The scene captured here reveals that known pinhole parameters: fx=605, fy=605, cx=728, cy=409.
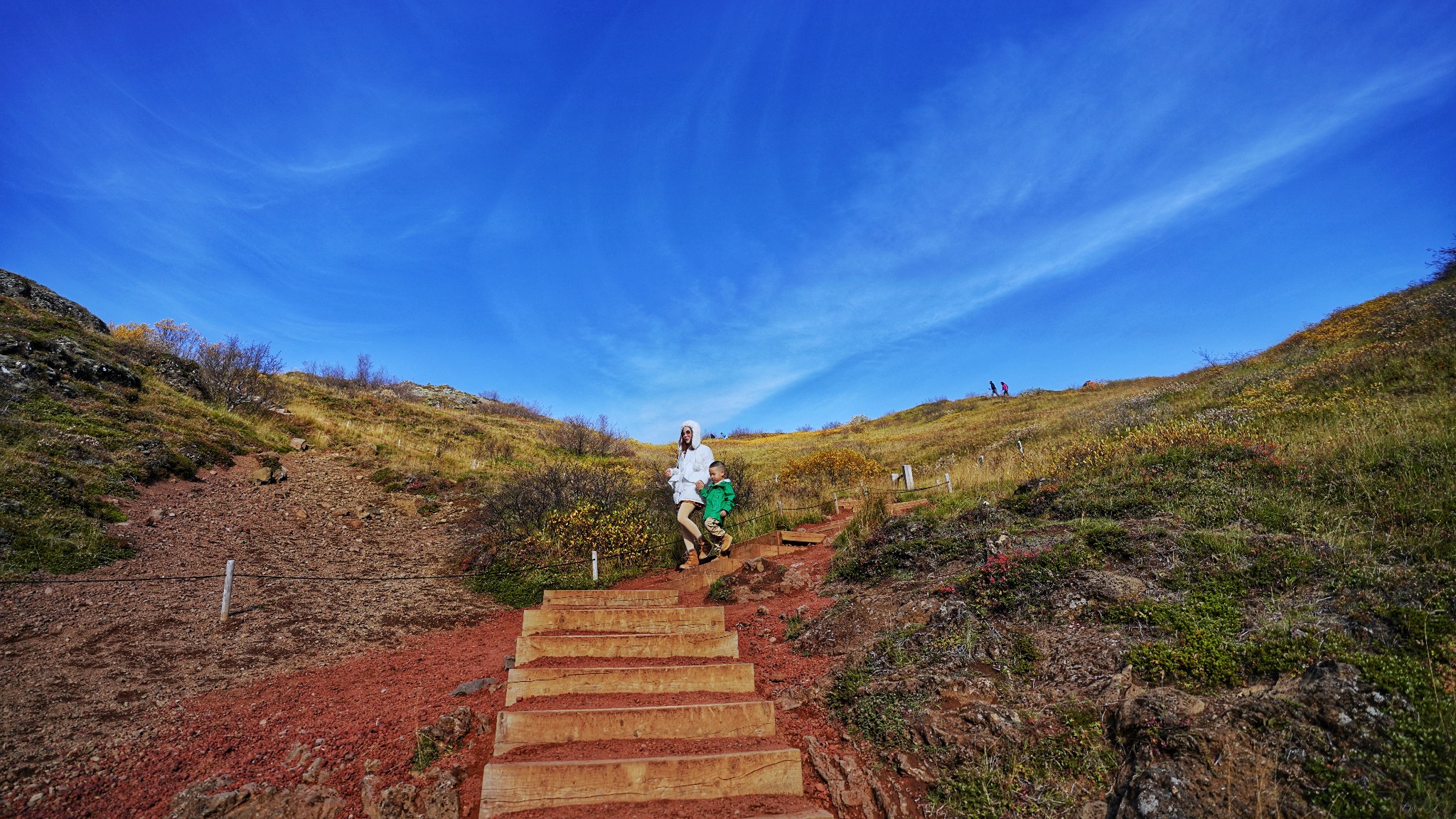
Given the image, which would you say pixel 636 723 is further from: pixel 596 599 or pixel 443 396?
pixel 443 396

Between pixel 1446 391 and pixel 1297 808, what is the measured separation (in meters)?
11.0

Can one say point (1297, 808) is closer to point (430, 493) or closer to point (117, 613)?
point (117, 613)

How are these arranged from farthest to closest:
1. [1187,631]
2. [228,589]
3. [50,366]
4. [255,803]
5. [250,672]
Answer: [50,366] < [228,589] < [250,672] < [1187,631] < [255,803]

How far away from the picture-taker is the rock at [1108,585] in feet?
16.6

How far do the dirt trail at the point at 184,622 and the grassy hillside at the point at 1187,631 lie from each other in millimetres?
5740

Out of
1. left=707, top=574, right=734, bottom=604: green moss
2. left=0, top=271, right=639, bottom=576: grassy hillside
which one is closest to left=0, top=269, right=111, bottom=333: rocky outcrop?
left=0, top=271, right=639, bottom=576: grassy hillside

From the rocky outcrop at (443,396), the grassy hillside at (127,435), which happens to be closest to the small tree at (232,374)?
the grassy hillside at (127,435)

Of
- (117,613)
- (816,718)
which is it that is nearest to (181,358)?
(117,613)

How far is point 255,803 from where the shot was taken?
13.4ft

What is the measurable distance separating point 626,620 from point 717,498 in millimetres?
3636

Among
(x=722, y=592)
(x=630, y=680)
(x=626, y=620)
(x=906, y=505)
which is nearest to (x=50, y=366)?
(x=722, y=592)

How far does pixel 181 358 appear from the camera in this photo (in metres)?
21.8

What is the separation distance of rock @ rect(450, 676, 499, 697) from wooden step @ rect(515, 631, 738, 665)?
0.51 meters

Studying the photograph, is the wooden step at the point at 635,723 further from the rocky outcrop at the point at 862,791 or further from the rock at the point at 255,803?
the rock at the point at 255,803
